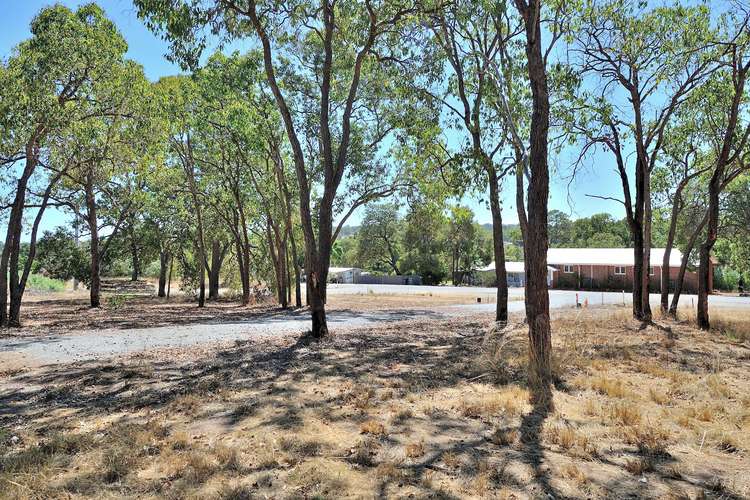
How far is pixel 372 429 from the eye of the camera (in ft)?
15.9

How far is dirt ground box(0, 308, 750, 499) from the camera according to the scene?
3674 millimetres

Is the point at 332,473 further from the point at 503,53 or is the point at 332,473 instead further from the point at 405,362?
the point at 503,53

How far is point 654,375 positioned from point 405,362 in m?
3.87

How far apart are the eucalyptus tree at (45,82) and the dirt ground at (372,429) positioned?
25.0 feet

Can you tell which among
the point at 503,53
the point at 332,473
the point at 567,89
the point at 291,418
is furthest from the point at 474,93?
the point at 332,473

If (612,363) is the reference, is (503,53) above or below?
above

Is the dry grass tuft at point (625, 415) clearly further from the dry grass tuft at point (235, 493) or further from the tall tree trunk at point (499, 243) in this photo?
the tall tree trunk at point (499, 243)

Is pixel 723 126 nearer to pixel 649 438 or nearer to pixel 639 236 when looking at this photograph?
pixel 639 236

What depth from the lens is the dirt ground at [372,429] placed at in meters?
3.67

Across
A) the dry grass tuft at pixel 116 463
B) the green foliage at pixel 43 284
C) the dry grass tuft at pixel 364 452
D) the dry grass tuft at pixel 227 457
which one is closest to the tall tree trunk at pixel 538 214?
the dry grass tuft at pixel 364 452

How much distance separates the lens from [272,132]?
1912cm

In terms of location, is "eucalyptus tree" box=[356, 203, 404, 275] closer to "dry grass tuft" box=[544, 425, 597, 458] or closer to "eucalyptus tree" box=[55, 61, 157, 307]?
"eucalyptus tree" box=[55, 61, 157, 307]

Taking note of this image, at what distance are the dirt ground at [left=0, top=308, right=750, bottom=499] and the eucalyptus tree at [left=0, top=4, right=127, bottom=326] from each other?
7.61 metres

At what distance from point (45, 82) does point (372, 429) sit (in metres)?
13.1
